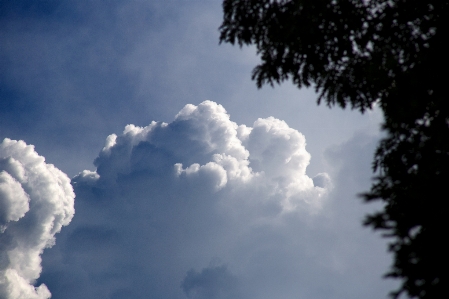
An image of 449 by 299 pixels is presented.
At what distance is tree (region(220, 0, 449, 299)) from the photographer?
4902mm

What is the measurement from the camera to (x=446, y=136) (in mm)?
5156

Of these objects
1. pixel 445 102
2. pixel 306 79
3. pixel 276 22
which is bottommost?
pixel 445 102

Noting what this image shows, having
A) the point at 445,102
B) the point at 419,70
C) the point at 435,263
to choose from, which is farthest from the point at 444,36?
the point at 435,263

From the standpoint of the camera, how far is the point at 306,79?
25.9ft

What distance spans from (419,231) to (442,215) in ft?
2.35

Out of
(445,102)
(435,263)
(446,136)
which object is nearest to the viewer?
(435,263)

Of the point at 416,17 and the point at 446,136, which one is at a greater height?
the point at 416,17

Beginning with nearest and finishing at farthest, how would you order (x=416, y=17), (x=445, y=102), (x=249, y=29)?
(x=445, y=102) < (x=416, y=17) < (x=249, y=29)

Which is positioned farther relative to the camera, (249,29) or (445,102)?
(249,29)

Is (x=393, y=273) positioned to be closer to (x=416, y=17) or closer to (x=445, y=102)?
(x=445, y=102)

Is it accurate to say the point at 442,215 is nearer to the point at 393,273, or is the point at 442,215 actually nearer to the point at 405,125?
the point at 393,273

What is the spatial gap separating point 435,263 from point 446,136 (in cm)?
211

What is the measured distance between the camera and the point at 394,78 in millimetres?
6039

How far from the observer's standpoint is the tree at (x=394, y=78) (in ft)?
16.1
